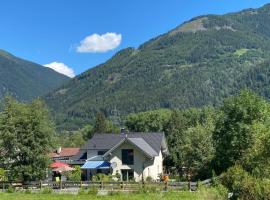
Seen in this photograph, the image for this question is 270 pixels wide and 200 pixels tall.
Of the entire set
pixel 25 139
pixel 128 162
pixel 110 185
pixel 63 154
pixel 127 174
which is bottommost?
pixel 110 185

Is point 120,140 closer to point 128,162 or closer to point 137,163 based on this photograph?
point 128,162

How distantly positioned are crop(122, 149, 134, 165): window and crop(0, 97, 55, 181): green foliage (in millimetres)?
13204

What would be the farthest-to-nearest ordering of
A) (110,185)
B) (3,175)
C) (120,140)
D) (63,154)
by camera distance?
1. (63,154)
2. (120,140)
3. (3,175)
4. (110,185)

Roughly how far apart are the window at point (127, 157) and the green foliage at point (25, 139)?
13204 mm

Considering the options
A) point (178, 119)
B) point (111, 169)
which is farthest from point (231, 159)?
point (178, 119)

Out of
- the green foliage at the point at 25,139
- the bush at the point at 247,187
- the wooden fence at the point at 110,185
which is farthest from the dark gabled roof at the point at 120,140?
the bush at the point at 247,187

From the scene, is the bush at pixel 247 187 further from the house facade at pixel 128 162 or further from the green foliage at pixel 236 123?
the house facade at pixel 128 162

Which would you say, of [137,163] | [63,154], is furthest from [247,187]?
[63,154]

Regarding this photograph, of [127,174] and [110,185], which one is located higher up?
[127,174]

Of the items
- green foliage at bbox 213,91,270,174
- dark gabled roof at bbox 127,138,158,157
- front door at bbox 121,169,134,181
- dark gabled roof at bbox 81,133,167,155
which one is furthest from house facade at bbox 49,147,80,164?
green foliage at bbox 213,91,270,174

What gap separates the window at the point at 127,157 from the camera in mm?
59731

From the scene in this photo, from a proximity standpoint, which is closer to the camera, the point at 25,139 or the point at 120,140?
the point at 25,139

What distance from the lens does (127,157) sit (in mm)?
59875

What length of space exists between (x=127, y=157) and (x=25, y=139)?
53.1ft
